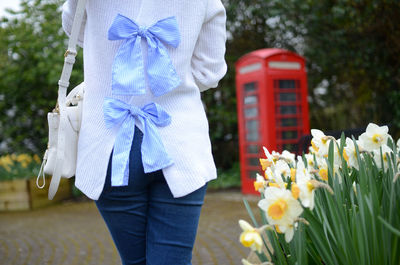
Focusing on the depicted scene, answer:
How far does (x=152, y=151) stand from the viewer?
1.35 metres

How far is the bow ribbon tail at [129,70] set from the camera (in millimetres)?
1393

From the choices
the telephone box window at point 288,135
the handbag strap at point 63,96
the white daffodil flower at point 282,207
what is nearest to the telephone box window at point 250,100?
the telephone box window at point 288,135

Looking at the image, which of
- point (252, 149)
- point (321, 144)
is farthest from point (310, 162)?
point (252, 149)

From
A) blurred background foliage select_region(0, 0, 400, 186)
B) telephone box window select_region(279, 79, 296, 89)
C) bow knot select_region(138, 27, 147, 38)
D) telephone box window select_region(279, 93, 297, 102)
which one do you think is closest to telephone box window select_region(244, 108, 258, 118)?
telephone box window select_region(279, 93, 297, 102)

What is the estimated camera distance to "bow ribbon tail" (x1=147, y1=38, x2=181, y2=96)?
140 centimetres

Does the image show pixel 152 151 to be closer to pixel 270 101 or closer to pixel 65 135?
pixel 65 135

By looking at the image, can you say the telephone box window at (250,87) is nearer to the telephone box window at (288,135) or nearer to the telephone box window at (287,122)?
the telephone box window at (287,122)

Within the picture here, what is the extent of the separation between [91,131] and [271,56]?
531 centimetres

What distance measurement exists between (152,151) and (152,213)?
215 mm

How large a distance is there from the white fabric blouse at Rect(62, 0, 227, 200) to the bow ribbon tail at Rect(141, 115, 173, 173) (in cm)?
2

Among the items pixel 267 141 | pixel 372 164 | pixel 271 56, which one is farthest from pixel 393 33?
pixel 372 164

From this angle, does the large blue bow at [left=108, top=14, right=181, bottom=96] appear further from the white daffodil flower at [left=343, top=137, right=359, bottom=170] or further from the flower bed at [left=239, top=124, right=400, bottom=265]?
the white daffodil flower at [left=343, top=137, right=359, bottom=170]

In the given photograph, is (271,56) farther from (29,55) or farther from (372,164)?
(372,164)

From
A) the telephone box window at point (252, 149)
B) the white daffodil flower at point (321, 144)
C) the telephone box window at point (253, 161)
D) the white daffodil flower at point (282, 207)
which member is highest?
the white daffodil flower at point (321, 144)
